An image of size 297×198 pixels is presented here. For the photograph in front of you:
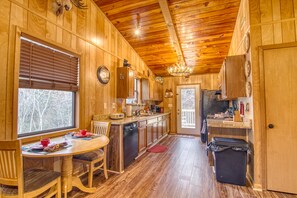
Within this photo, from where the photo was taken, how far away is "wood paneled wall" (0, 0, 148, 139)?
Result: 1.85 meters

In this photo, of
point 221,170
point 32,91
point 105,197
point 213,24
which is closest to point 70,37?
point 32,91

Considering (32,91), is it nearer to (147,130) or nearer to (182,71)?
(147,130)

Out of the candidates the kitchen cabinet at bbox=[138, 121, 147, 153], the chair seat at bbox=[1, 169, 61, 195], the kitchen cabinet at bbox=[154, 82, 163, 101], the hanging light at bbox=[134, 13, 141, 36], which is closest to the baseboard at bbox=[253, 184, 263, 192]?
the kitchen cabinet at bbox=[138, 121, 147, 153]

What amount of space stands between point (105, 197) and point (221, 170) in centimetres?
184

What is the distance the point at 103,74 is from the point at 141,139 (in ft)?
5.87

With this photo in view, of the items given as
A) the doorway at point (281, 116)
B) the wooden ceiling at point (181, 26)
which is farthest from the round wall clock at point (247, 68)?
the wooden ceiling at point (181, 26)

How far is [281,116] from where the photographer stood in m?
2.30

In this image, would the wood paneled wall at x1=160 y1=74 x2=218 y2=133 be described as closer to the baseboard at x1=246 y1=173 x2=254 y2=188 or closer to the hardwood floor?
the hardwood floor

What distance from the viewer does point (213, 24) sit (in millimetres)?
3650

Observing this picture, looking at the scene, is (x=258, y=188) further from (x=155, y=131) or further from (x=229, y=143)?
(x=155, y=131)

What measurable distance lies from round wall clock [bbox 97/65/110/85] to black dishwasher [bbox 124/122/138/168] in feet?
3.75

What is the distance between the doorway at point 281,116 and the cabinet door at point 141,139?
2.42 metres

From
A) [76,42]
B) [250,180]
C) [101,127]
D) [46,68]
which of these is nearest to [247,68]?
[250,180]

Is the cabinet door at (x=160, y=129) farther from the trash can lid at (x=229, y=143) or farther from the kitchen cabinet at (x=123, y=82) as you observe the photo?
the trash can lid at (x=229, y=143)
